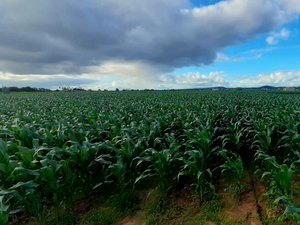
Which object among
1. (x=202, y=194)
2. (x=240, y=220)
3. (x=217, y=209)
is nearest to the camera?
(x=240, y=220)

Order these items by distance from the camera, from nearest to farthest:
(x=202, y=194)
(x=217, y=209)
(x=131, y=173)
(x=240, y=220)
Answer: (x=240, y=220), (x=217, y=209), (x=202, y=194), (x=131, y=173)

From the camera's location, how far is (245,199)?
15.7 feet

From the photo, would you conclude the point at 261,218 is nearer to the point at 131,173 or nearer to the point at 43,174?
the point at 131,173

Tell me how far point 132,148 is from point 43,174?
1.90 m

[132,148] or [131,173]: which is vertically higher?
[132,148]

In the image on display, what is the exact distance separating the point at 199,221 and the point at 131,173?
173 centimetres

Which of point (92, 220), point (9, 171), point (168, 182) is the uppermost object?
point (9, 171)

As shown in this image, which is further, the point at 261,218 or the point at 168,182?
the point at 168,182

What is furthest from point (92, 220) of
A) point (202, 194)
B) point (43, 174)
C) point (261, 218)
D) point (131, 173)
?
point (261, 218)

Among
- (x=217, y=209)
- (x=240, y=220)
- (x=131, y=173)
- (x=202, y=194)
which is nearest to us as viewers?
(x=240, y=220)

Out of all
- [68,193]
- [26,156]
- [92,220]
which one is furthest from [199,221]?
[26,156]

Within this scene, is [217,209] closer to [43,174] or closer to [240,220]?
[240,220]

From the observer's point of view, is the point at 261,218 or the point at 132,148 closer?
the point at 261,218

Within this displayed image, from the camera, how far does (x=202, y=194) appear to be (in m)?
4.89
